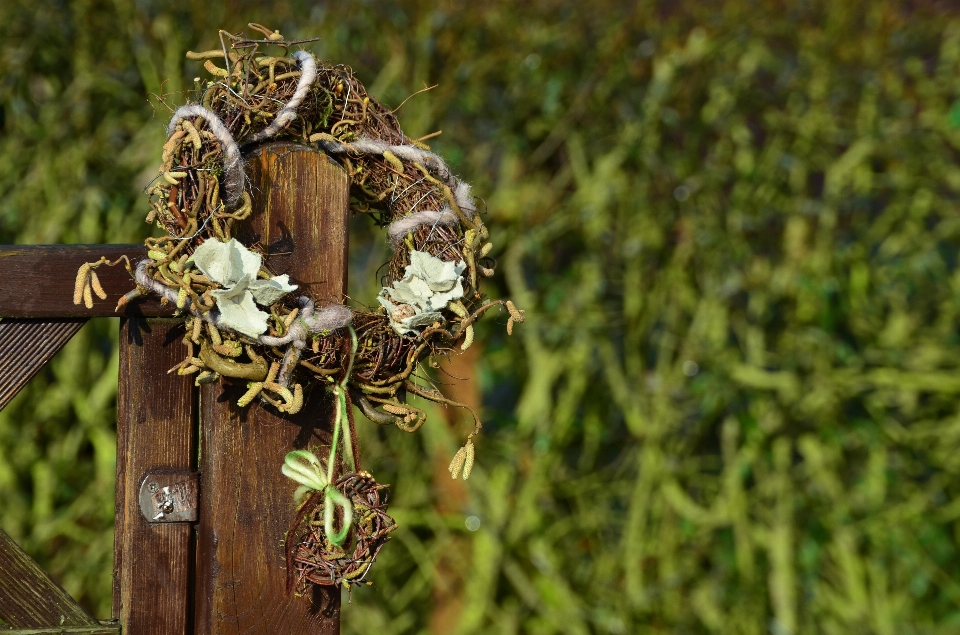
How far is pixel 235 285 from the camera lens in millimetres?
1002

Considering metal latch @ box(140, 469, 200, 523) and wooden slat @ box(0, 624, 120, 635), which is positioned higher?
metal latch @ box(140, 469, 200, 523)

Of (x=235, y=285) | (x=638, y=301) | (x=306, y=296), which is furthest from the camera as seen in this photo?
(x=638, y=301)

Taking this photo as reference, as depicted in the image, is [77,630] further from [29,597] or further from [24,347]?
[24,347]

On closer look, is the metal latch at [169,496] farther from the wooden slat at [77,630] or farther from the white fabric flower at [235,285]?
the white fabric flower at [235,285]

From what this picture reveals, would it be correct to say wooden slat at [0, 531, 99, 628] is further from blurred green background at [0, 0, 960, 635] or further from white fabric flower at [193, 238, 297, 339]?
blurred green background at [0, 0, 960, 635]

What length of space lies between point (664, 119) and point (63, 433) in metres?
1.97

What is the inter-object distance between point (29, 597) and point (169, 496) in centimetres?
22

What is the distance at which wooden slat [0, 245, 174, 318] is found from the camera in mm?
1101

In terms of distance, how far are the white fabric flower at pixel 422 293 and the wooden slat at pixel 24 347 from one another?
42 centimetres

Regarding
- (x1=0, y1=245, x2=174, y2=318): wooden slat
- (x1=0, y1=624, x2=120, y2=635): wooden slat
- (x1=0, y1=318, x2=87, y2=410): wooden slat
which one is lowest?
(x1=0, y1=624, x2=120, y2=635): wooden slat

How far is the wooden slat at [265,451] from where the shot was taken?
111 centimetres

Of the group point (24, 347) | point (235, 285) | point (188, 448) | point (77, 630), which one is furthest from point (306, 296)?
point (77, 630)

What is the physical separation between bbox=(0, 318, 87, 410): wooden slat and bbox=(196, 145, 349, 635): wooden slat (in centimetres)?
20

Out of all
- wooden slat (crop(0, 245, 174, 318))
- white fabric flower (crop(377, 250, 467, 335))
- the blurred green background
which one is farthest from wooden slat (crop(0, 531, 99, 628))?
the blurred green background
